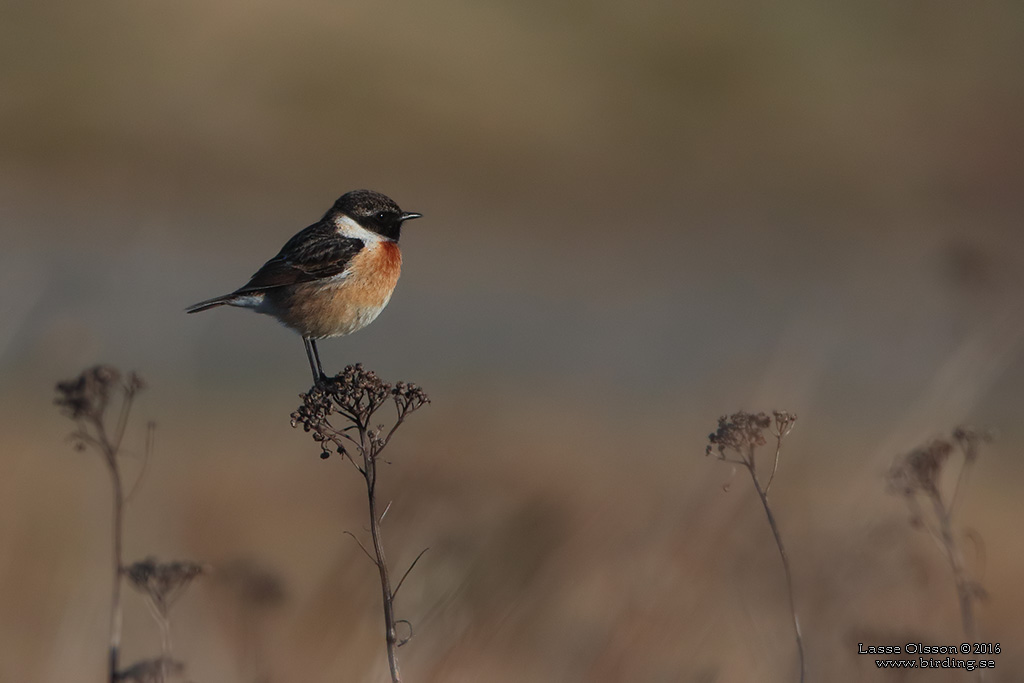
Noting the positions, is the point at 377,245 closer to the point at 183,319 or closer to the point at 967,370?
the point at 967,370

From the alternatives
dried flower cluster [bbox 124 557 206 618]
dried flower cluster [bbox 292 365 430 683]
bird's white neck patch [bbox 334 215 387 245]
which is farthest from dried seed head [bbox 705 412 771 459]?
bird's white neck patch [bbox 334 215 387 245]

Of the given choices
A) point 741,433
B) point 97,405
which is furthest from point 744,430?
point 97,405

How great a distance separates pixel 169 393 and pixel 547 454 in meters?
4.69

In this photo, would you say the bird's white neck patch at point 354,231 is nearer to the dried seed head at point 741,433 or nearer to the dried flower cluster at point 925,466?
the dried seed head at point 741,433

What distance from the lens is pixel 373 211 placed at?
5.62 metres

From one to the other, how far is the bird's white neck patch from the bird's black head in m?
0.02

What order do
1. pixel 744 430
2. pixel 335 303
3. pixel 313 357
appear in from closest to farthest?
pixel 744 430 → pixel 335 303 → pixel 313 357

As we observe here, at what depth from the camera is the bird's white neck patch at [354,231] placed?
5.54 m

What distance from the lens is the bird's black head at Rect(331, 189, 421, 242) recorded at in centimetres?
554

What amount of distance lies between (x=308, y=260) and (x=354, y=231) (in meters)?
0.34

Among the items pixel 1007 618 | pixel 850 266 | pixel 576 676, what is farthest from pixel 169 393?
pixel 850 266

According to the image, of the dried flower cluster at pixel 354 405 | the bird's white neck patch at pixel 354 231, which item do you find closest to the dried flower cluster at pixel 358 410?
the dried flower cluster at pixel 354 405

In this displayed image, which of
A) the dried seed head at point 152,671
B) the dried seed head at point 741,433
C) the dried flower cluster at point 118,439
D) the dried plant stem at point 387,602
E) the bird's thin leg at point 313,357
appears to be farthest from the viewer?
the bird's thin leg at point 313,357

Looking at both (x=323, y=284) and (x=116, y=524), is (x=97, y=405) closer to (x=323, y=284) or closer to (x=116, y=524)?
(x=116, y=524)
